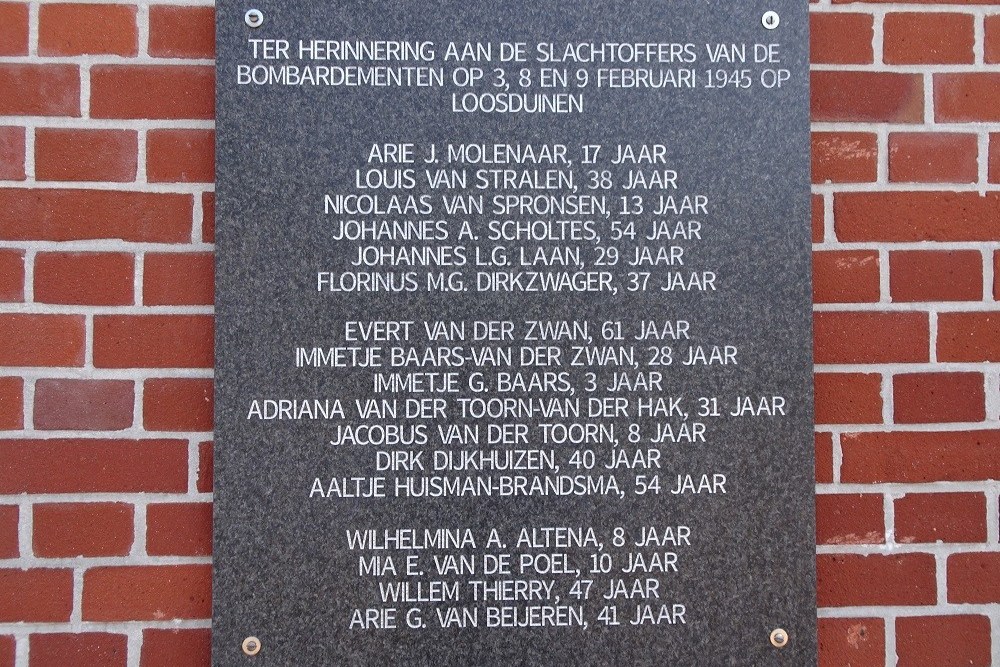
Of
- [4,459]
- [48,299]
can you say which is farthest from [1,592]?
[48,299]

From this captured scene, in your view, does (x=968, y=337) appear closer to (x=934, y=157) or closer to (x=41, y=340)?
(x=934, y=157)

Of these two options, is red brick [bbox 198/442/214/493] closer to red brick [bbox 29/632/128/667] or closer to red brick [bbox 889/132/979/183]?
red brick [bbox 29/632/128/667]

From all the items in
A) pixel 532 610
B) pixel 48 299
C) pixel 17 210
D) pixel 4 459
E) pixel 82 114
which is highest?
pixel 82 114

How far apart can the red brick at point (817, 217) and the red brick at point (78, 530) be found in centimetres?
133

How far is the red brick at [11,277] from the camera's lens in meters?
1.52

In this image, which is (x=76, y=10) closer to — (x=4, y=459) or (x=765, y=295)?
(x=4, y=459)

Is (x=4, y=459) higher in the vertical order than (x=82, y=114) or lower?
lower

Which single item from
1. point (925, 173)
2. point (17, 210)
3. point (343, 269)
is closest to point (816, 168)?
point (925, 173)

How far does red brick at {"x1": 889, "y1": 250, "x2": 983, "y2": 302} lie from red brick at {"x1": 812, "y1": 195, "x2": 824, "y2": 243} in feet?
0.44

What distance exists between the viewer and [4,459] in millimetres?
1514

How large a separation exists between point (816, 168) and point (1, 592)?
1.62m

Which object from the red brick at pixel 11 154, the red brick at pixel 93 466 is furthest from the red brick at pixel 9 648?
the red brick at pixel 11 154

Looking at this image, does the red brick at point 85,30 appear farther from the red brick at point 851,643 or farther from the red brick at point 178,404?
the red brick at point 851,643

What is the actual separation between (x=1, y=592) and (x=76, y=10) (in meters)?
1.02
